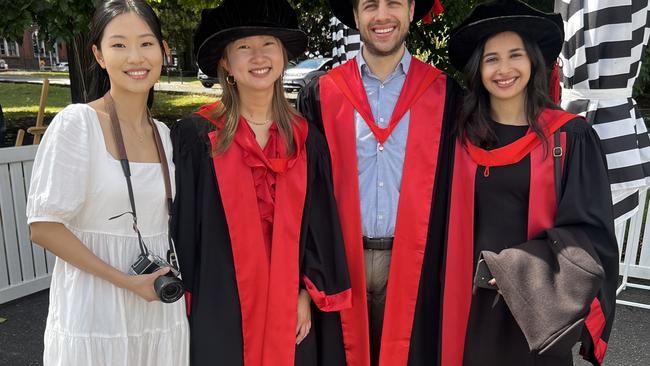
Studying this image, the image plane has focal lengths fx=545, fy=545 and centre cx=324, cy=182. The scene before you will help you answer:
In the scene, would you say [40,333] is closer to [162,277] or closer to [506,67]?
[162,277]

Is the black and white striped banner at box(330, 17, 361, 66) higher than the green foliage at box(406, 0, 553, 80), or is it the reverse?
the green foliage at box(406, 0, 553, 80)

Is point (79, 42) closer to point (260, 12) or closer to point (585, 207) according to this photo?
point (260, 12)

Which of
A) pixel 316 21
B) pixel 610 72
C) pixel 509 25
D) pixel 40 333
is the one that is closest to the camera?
pixel 509 25

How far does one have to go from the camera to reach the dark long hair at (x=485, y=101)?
89.7 inches

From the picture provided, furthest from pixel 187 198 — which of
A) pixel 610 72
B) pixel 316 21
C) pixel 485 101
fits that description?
pixel 316 21

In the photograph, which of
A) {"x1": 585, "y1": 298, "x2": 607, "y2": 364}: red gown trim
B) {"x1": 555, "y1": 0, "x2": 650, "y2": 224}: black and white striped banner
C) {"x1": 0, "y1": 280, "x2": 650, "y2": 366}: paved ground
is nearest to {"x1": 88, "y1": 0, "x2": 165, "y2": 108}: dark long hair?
{"x1": 585, "y1": 298, "x2": 607, "y2": 364}: red gown trim

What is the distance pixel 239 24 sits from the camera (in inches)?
88.3

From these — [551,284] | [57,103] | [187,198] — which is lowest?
[57,103]

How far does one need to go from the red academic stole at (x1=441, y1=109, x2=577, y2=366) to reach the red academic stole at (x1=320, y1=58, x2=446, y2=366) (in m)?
0.14

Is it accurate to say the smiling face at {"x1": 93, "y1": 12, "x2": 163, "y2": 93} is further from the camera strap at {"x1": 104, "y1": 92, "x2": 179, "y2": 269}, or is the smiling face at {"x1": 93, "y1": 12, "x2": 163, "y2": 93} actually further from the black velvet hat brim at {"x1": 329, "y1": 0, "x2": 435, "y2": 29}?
the black velvet hat brim at {"x1": 329, "y1": 0, "x2": 435, "y2": 29}

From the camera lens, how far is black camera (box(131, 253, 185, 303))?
1783mm

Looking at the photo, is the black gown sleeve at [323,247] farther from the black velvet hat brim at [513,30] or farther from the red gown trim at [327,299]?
the black velvet hat brim at [513,30]

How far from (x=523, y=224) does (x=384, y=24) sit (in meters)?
1.07

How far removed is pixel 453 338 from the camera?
2.45 meters
